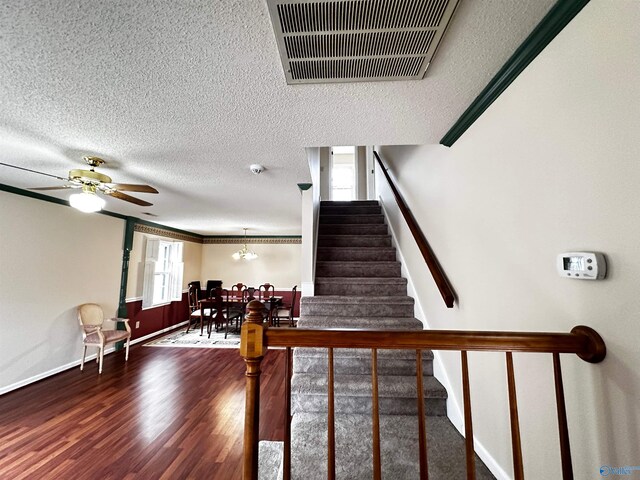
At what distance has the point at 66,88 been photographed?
1.28 meters

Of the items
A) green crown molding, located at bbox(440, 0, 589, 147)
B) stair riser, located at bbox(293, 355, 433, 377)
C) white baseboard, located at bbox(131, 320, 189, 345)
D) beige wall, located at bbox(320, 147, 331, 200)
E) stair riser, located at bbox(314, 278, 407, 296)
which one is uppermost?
beige wall, located at bbox(320, 147, 331, 200)

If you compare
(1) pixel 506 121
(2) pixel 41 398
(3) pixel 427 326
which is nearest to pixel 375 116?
(1) pixel 506 121

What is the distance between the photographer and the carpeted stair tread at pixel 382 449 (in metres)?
1.40

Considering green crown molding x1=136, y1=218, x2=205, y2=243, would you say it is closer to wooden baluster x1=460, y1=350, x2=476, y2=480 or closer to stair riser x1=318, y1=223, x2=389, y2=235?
stair riser x1=318, y1=223, x2=389, y2=235

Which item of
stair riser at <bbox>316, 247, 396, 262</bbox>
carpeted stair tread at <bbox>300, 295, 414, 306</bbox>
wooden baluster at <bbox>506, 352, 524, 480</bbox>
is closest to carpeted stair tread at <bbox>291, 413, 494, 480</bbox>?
wooden baluster at <bbox>506, 352, 524, 480</bbox>

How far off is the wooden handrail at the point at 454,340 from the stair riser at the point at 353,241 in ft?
8.51

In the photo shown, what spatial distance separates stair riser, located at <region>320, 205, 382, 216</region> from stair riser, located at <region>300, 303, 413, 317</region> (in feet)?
6.29

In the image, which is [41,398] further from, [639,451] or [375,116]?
[639,451]

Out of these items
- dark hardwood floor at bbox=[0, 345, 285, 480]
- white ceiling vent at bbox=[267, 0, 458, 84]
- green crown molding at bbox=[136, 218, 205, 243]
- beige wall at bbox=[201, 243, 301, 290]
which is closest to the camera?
white ceiling vent at bbox=[267, 0, 458, 84]

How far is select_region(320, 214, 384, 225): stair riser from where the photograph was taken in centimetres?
394

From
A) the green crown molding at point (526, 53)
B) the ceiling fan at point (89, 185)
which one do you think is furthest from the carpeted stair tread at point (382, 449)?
the ceiling fan at point (89, 185)

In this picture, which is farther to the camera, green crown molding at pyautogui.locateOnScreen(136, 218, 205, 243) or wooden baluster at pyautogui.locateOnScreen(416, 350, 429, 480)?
green crown molding at pyautogui.locateOnScreen(136, 218, 205, 243)

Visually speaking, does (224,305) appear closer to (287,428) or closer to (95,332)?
(95,332)

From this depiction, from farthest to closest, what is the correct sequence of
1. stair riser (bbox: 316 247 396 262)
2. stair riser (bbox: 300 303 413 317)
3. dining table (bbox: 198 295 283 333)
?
dining table (bbox: 198 295 283 333) < stair riser (bbox: 316 247 396 262) < stair riser (bbox: 300 303 413 317)
